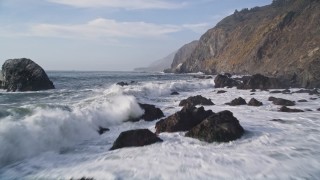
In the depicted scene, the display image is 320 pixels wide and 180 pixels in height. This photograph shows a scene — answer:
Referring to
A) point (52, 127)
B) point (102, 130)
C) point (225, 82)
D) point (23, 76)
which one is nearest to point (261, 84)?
point (225, 82)

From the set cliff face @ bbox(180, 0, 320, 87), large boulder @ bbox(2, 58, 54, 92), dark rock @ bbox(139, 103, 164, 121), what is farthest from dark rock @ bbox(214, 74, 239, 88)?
dark rock @ bbox(139, 103, 164, 121)

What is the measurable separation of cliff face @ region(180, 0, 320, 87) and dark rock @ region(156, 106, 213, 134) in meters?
22.6

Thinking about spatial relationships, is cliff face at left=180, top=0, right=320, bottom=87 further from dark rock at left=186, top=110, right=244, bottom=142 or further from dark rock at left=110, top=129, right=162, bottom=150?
dark rock at left=110, top=129, right=162, bottom=150

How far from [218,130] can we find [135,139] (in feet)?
8.34

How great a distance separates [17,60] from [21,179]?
106ft

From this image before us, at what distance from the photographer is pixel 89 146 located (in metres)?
11.9

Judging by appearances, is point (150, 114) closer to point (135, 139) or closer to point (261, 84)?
point (135, 139)

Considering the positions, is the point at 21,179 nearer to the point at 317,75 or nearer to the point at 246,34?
the point at 317,75

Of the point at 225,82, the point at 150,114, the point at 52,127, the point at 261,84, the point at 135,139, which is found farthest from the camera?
the point at 225,82

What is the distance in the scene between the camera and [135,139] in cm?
1128

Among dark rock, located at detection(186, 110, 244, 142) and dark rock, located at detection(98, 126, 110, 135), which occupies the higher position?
dark rock, located at detection(186, 110, 244, 142)

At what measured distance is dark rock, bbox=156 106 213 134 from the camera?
13032 mm

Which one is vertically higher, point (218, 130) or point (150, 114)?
point (218, 130)

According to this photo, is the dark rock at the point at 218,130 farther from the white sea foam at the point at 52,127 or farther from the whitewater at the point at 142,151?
the white sea foam at the point at 52,127
